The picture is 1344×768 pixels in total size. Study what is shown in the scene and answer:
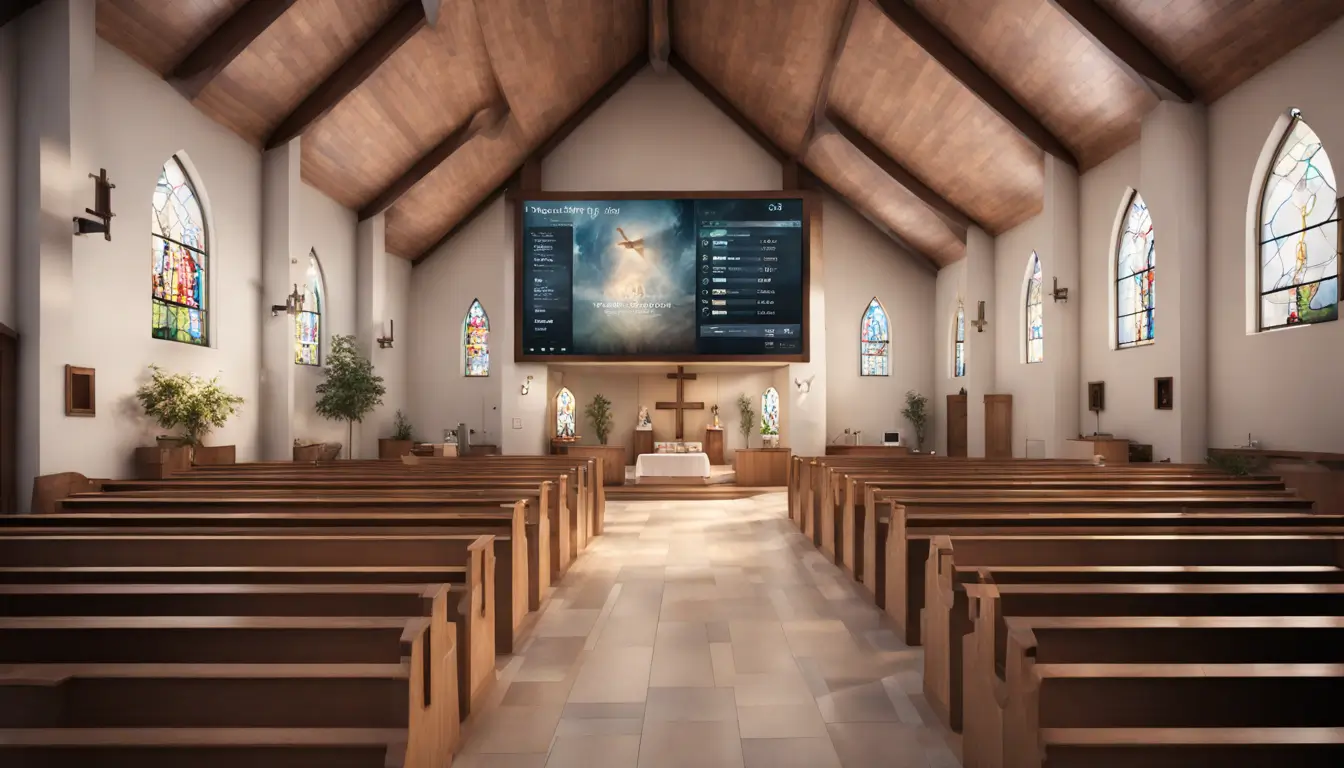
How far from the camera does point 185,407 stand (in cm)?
803

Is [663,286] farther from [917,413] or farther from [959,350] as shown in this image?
[959,350]

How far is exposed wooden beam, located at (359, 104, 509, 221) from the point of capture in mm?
12156

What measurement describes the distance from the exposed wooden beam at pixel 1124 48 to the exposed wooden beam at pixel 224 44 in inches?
323

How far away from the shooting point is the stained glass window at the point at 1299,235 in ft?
22.4

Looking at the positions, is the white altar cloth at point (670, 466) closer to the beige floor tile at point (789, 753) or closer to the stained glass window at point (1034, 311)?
the stained glass window at point (1034, 311)

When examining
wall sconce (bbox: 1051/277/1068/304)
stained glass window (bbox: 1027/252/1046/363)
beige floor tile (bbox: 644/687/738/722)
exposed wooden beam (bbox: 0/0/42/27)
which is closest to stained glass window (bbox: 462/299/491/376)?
exposed wooden beam (bbox: 0/0/42/27)

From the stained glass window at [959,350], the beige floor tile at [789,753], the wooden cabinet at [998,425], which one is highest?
the stained glass window at [959,350]

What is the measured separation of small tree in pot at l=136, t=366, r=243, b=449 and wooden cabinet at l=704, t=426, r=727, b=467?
32.3ft

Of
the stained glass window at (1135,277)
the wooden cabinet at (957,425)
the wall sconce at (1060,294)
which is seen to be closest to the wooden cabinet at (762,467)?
the wooden cabinet at (957,425)

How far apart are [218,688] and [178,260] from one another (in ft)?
28.1

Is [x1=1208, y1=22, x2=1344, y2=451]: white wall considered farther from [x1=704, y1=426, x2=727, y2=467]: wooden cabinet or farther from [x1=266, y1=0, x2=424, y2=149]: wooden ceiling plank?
[x1=704, y1=426, x2=727, y2=467]: wooden cabinet

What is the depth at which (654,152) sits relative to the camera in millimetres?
14695

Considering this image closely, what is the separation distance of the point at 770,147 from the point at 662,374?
5210 mm

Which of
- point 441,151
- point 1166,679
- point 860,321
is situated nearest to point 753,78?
point 441,151
